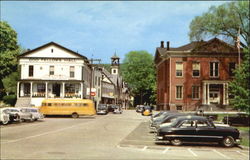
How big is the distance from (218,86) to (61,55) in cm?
2653

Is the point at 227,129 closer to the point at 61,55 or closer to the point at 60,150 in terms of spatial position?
the point at 60,150

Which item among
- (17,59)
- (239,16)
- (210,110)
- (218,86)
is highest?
(239,16)

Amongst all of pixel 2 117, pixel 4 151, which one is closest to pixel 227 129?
pixel 4 151

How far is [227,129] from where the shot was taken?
20609 mm

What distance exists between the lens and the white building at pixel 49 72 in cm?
6278

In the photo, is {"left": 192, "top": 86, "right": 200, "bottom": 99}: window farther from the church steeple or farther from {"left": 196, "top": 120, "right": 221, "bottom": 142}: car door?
the church steeple

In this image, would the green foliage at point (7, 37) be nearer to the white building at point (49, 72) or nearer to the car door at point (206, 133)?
the white building at point (49, 72)

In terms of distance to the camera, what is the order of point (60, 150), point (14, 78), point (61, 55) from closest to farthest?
point (60, 150) → point (61, 55) → point (14, 78)

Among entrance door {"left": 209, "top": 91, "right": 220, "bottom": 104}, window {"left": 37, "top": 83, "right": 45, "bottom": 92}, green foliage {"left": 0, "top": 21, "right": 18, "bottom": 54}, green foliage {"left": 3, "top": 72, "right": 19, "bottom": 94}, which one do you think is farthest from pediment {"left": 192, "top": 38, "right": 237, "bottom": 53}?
green foliage {"left": 3, "top": 72, "right": 19, "bottom": 94}

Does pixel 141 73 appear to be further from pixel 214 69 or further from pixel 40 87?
pixel 40 87

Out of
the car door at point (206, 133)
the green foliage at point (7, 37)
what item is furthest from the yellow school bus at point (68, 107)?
the car door at point (206, 133)

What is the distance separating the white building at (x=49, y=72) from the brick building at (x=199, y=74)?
50.4ft

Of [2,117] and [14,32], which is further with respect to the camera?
[14,32]

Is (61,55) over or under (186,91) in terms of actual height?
over
